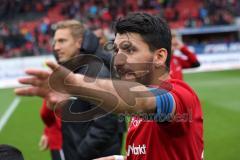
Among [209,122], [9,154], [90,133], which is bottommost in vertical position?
[209,122]

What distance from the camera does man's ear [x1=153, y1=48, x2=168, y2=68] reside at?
206cm

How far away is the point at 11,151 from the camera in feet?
6.88

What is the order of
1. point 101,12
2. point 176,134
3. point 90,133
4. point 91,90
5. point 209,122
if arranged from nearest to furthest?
point 91,90
point 176,134
point 90,133
point 209,122
point 101,12

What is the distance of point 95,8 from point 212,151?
2393 cm

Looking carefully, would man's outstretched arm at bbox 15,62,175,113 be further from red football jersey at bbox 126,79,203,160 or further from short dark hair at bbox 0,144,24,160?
short dark hair at bbox 0,144,24,160

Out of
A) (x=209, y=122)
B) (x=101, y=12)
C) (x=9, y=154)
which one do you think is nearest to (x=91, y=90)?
(x=9, y=154)

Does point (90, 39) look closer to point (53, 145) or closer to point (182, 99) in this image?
point (53, 145)

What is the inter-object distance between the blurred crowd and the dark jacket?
68.4 ft

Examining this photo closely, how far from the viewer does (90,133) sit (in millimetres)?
3318

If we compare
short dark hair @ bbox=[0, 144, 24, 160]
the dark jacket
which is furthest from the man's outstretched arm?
the dark jacket

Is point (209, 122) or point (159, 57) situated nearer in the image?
point (159, 57)

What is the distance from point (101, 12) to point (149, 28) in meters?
27.7

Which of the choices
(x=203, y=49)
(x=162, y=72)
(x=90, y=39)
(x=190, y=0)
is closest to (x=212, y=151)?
(x=90, y=39)

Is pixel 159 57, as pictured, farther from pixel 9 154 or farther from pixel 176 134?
pixel 9 154
